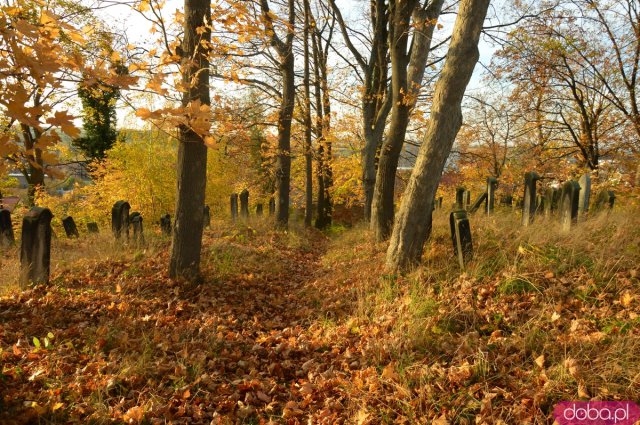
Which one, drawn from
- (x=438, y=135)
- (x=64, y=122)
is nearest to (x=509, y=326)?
(x=438, y=135)

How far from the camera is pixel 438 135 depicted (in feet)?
16.7

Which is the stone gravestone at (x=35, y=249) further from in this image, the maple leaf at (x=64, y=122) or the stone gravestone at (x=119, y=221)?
the maple leaf at (x=64, y=122)

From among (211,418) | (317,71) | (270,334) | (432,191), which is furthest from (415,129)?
(211,418)

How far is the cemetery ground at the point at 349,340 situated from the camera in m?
2.86

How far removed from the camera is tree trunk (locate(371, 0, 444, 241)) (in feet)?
24.3

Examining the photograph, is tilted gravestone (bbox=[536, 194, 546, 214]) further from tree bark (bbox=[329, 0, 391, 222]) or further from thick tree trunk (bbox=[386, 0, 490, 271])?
tree bark (bbox=[329, 0, 391, 222])

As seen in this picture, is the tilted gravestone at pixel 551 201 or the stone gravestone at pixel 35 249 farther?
the tilted gravestone at pixel 551 201

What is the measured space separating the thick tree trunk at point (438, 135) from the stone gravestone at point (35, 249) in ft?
17.5

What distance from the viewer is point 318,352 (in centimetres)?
407

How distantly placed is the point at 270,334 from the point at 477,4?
5.21 m

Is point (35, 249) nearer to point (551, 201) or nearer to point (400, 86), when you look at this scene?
point (400, 86)

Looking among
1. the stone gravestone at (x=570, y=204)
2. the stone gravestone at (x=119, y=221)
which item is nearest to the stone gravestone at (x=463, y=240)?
the stone gravestone at (x=570, y=204)

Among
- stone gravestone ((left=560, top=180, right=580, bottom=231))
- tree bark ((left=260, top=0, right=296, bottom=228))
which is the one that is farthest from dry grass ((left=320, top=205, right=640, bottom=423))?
tree bark ((left=260, top=0, right=296, bottom=228))

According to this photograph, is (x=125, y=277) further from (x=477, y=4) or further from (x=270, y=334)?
(x=477, y=4)
